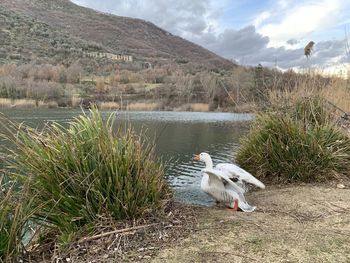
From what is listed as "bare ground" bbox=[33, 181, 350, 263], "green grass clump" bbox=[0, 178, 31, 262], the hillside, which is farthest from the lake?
the hillside

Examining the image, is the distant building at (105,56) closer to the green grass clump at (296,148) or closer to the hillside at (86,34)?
the hillside at (86,34)

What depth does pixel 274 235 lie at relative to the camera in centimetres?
430

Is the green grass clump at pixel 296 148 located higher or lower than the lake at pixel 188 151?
higher

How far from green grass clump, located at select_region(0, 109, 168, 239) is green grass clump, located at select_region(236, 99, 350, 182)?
3698mm

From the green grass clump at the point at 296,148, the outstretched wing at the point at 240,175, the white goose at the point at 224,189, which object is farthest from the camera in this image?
the green grass clump at the point at 296,148

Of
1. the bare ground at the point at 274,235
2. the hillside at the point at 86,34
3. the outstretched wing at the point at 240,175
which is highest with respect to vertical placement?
the hillside at the point at 86,34

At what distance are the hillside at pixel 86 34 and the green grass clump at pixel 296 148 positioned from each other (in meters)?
75.8

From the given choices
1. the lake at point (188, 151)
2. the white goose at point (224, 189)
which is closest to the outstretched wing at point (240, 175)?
the white goose at point (224, 189)

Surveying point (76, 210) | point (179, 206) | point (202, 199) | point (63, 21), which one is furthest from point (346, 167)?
point (63, 21)

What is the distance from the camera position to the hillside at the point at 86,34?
9144 cm

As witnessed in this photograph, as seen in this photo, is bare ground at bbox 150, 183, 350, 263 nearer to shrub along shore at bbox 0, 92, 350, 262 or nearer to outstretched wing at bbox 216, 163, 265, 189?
shrub along shore at bbox 0, 92, 350, 262

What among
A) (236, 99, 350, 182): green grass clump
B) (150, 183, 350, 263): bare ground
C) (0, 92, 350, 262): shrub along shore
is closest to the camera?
(150, 183, 350, 263): bare ground

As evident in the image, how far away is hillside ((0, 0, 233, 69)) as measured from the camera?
3600 inches

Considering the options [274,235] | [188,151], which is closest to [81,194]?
[274,235]
